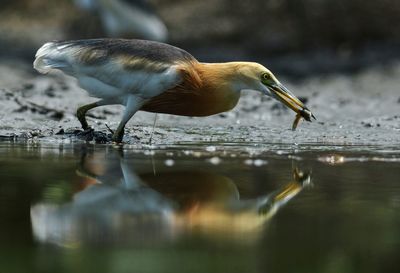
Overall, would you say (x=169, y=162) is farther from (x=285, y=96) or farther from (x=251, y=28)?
(x=251, y=28)

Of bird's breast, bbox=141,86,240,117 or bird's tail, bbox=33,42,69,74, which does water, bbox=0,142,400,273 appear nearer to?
bird's breast, bbox=141,86,240,117

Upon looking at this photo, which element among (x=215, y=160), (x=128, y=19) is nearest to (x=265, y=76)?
(x=215, y=160)

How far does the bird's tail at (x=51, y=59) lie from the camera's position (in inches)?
335

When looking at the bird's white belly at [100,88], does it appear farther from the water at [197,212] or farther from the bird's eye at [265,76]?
the bird's eye at [265,76]

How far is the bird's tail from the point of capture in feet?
27.9

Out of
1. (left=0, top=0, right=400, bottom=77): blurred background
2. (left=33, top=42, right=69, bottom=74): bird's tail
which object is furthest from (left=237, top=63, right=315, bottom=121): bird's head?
Result: (left=0, top=0, right=400, bottom=77): blurred background

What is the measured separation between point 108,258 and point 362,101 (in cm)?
954

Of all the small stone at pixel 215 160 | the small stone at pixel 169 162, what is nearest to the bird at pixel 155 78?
the small stone at pixel 215 160

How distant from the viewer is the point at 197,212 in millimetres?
4758

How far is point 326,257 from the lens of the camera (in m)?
3.91

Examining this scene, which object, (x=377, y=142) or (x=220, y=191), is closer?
(x=220, y=191)

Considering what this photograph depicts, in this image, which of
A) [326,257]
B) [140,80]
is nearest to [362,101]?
[140,80]

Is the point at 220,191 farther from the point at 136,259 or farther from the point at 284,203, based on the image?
the point at 136,259

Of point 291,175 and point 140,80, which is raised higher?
point 140,80
